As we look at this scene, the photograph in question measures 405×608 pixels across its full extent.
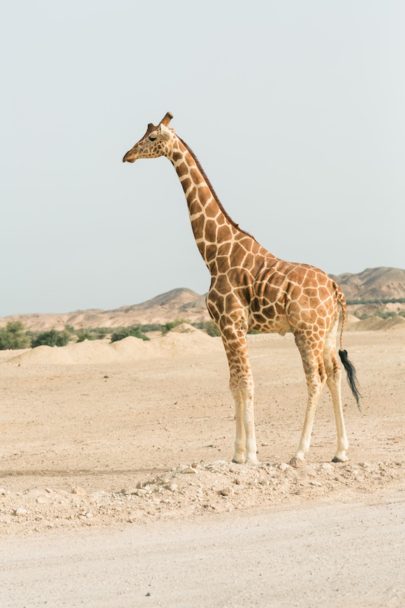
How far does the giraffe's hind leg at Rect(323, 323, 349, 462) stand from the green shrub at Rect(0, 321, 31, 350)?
30828 millimetres

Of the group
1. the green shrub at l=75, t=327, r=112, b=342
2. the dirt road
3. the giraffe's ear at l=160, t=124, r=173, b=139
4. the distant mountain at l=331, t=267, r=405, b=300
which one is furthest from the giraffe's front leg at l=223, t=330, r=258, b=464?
the distant mountain at l=331, t=267, r=405, b=300

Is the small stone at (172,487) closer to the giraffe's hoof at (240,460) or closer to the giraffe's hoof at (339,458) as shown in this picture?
the giraffe's hoof at (240,460)

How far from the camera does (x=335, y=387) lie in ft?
40.5

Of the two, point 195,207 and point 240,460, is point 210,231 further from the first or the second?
point 240,460

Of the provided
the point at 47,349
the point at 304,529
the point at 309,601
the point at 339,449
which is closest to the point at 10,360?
the point at 47,349

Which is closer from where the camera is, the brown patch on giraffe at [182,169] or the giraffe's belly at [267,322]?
the giraffe's belly at [267,322]

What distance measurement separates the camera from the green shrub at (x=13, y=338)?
41750 mm

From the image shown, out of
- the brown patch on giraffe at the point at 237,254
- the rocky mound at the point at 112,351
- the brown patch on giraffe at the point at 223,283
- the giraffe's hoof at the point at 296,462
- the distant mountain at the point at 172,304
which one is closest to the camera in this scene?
the giraffe's hoof at the point at 296,462

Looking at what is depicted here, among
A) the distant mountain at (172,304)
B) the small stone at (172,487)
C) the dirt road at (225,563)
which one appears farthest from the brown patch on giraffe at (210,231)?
the distant mountain at (172,304)

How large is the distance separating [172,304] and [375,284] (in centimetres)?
2720

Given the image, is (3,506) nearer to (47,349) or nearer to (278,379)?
(278,379)

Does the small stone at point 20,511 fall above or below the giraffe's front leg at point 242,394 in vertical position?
below

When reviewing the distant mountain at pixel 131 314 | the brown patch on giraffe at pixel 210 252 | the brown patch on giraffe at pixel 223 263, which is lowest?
the distant mountain at pixel 131 314

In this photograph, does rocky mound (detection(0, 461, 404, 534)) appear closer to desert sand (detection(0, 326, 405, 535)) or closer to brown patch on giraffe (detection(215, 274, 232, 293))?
desert sand (detection(0, 326, 405, 535))
